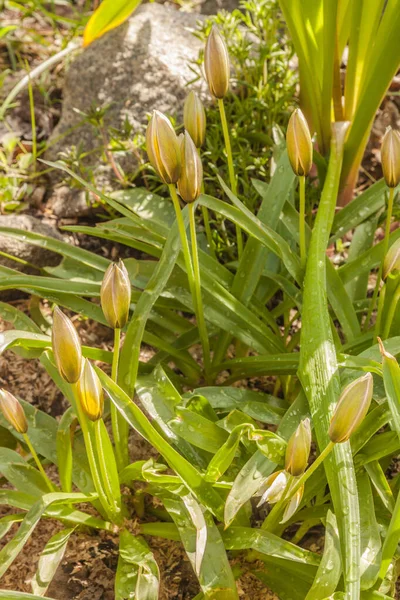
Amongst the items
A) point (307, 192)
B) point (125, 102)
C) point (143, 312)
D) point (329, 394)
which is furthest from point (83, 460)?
point (125, 102)

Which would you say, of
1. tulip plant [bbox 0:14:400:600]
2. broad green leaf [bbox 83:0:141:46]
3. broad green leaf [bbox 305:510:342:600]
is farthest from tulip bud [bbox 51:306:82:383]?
broad green leaf [bbox 83:0:141:46]

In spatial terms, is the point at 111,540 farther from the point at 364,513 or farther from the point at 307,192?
the point at 307,192

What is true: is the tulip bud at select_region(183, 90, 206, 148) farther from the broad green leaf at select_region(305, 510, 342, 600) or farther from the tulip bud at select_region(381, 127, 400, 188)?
the broad green leaf at select_region(305, 510, 342, 600)

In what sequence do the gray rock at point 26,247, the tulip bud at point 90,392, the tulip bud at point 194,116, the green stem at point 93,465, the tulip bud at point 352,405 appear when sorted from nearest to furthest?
the tulip bud at point 352,405
the tulip bud at point 90,392
the green stem at point 93,465
the tulip bud at point 194,116
the gray rock at point 26,247

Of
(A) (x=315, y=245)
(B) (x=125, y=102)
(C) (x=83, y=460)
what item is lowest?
(C) (x=83, y=460)

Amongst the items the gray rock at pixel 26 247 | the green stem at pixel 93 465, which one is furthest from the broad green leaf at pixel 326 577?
the gray rock at pixel 26 247

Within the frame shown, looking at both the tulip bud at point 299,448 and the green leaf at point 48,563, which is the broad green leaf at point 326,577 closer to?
the tulip bud at point 299,448

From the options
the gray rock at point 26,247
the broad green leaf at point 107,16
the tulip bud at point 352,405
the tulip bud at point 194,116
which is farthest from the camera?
the broad green leaf at point 107,16
